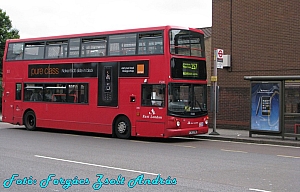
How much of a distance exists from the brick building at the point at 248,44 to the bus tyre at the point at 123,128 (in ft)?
20.0

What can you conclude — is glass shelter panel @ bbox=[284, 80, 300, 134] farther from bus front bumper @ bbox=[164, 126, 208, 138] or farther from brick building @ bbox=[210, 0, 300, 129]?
bus front bumper @ bbox=[164, 126, 208, 138]

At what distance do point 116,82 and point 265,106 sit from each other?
607 cm

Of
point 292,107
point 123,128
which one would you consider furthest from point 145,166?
point 292,107

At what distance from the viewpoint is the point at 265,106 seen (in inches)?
727

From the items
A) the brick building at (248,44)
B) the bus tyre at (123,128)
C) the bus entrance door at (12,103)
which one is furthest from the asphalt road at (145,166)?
the bus entrance door at (12,103)

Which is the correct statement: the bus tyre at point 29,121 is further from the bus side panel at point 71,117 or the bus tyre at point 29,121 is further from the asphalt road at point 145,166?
the asphalt road at point 145,166

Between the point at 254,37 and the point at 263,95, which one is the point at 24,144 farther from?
the point at 254,37

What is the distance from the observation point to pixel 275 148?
16.0 meters

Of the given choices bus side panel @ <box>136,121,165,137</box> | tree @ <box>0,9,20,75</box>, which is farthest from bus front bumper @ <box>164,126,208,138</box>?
tree @ <box>0,9,20,75</box>

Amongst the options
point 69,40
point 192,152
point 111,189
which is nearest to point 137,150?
point 192,152

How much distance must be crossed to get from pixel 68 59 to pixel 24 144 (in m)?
5.36

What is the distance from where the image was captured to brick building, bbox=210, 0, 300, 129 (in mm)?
20656

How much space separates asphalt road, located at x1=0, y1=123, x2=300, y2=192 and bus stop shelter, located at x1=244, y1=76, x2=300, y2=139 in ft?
4.76

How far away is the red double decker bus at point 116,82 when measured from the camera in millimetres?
17125
